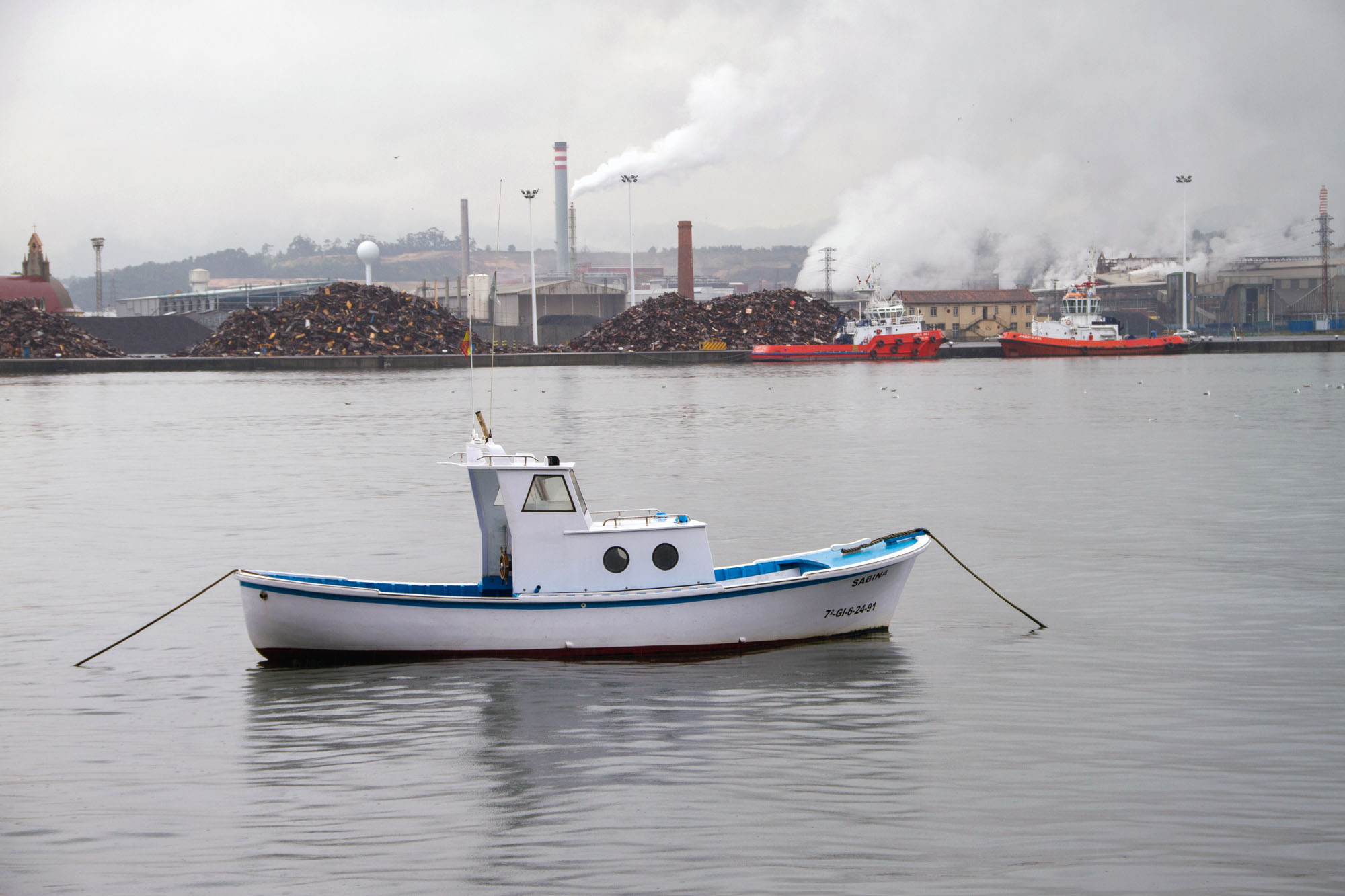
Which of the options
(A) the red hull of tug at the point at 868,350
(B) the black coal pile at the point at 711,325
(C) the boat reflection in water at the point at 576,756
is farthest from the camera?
(B) the black coal pile at the point at 711,325

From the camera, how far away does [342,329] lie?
3573 inches

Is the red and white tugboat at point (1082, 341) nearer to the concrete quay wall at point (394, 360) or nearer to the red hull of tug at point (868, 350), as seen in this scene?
the concrete quay wall at point (394, 360)

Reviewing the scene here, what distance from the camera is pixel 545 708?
34.4 ft

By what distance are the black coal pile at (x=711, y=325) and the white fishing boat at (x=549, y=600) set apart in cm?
8498

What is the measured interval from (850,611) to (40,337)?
8765cm

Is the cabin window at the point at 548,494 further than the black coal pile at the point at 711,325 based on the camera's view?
No

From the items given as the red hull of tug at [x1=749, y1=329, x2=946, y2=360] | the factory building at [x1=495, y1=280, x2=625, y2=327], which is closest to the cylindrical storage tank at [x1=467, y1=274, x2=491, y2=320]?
the factory building at [x1=495, y1=280, x2=625, y2=327]

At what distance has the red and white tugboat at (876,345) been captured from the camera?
308ft

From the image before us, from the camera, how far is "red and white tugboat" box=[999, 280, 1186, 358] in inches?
3851

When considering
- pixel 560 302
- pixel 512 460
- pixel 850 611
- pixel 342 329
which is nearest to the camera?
pixel 512 460

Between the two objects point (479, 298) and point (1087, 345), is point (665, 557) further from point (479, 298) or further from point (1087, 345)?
point (479, 298)

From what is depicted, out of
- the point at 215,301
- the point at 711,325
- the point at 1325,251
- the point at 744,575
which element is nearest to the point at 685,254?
the point at 711,325

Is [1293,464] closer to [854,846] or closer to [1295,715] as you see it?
[1295,715]

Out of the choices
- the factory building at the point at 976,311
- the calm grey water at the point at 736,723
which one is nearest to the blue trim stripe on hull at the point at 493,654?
the calm grey water at the point at 736,723
